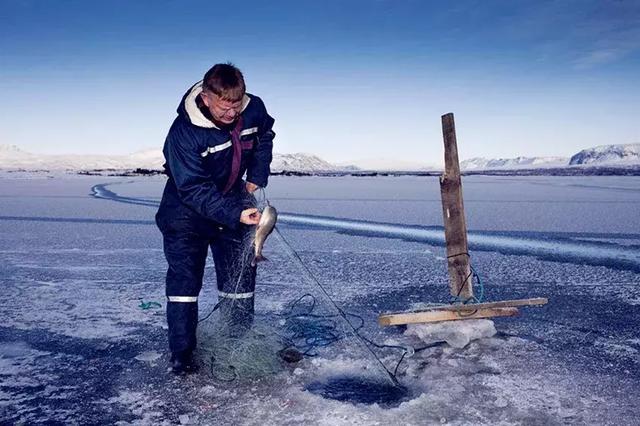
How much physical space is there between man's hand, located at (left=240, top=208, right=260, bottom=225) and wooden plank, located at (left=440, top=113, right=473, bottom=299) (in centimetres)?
172

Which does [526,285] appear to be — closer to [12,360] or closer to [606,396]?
[606,396]

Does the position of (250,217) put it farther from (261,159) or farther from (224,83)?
(224,83)

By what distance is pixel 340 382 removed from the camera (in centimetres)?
329

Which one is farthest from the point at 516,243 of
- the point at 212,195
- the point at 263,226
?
the point at 212,195

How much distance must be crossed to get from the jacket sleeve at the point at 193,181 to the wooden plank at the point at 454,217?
189 cm

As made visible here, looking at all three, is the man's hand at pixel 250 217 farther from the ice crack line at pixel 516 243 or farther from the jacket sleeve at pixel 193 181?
the ice crack line at pixel 516 243

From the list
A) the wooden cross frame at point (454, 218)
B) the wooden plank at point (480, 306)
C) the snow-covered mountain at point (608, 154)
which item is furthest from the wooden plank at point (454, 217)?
the snow-covered mountain at point (608, 154)

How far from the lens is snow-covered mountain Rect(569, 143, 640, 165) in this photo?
485 feet

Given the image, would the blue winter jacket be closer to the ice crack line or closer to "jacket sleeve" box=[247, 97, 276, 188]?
"jacket sleeve" box=[247, 97, 276, 188]

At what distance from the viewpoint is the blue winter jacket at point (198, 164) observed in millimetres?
3201

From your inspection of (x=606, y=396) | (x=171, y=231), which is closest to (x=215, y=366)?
(x=171, y=231)

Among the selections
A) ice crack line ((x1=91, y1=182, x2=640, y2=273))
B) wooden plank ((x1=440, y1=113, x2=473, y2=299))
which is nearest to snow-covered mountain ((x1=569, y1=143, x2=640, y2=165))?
ice crack line ((x1=91, y1=182, x2=640, y2=273))

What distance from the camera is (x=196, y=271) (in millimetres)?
3561

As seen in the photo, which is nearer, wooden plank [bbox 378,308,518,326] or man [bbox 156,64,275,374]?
man [bbox 156,64,275,374]
